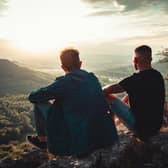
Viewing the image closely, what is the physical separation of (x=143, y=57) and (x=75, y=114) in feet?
7.90

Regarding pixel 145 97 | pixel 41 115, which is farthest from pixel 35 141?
pixel 145 97

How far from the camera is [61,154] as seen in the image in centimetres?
905

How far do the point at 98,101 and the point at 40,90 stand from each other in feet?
5.16

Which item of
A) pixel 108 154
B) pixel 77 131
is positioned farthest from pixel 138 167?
pixel 77 131

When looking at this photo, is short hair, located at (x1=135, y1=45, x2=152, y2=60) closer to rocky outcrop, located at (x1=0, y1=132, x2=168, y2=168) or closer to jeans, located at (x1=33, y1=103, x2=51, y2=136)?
rocky outcrop, located at (x1=0, y1=132, x2=168, y2=168)

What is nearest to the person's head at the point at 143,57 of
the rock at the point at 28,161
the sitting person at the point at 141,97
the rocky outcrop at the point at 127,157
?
the sitting person at the point at 141,97

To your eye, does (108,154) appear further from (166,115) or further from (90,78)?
(166,115)

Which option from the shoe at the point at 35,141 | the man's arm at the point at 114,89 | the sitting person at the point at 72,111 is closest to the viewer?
the sitting person at the point at 72,111

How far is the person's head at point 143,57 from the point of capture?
8977 mm

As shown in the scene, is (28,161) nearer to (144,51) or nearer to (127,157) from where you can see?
(127,157)

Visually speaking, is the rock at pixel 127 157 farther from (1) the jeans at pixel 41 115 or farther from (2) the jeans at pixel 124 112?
(1) the jeans at pixel 41 115

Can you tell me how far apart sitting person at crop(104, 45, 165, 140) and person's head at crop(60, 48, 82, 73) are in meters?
1.12

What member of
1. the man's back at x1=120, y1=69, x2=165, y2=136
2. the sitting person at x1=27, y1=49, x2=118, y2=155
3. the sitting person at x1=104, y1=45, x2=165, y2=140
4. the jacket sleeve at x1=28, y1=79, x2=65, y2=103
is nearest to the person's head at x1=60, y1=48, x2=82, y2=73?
the sitting person at x1=27, y1=49, x2=118, y2=155

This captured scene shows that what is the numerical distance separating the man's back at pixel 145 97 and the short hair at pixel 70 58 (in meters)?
1.35
